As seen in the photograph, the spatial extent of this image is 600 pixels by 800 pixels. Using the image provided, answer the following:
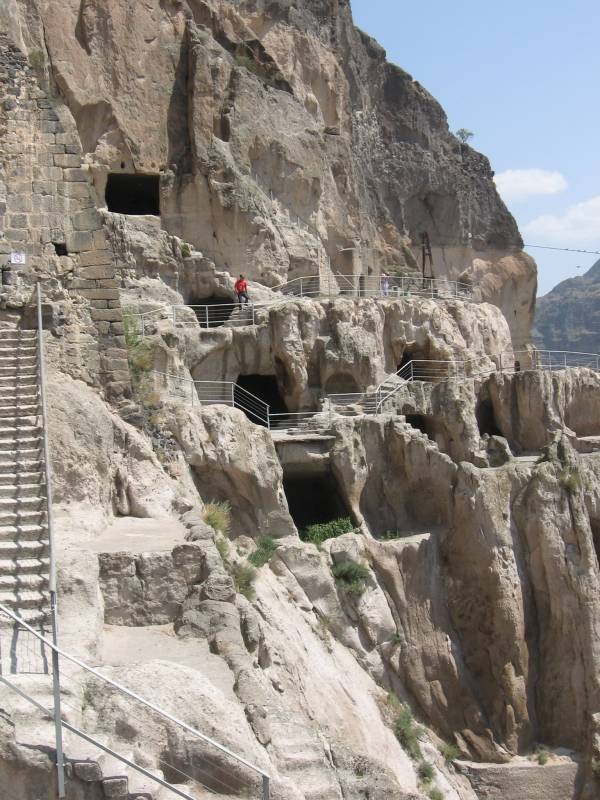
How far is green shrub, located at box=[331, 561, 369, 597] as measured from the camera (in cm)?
1725

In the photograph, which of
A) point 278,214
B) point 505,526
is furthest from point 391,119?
point 505,526

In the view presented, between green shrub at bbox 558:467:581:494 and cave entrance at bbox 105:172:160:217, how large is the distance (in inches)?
421

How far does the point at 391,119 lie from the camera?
33125 millimetres

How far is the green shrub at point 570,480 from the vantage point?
1919 centimetres

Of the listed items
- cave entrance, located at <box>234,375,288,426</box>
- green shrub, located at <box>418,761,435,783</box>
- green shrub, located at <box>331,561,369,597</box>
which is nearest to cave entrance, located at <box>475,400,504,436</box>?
cave entrance, located at <box>234,375,288,426</box>

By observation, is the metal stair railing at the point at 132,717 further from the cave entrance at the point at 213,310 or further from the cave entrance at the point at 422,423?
the cave entrance at the point at 213,310

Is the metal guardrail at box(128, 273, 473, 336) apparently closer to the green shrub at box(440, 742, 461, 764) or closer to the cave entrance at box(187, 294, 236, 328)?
the cave entrance at box(187, 294, 236, 328)

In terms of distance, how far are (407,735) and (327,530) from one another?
388 centimetres

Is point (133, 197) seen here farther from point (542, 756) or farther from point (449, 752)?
point (542, 756)

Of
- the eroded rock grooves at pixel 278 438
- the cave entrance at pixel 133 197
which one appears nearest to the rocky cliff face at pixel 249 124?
the eroded rock grooves at pixel 278 438

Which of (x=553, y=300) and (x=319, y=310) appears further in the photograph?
(x=553, y=300)

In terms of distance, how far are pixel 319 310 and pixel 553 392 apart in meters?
5.42

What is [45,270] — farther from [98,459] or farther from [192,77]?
[192,77]

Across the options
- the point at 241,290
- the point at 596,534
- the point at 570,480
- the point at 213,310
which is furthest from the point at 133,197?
the point at 596,534
